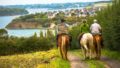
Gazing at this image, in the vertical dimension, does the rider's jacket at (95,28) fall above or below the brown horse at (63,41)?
above

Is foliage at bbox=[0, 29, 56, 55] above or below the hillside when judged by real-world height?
above

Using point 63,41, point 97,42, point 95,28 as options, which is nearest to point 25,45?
point 63,41

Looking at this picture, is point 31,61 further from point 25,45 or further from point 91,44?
point 25,45

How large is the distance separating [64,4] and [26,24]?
1827 cm

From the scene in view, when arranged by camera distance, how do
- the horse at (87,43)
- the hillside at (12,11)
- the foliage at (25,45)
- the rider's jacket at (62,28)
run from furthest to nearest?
the hillside at (12,11) < the foliage at (25,45) < the rider's jacket at (62,28) < the horse at (87,43)

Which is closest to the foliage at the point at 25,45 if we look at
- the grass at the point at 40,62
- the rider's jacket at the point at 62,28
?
the grass at the point at 40,62

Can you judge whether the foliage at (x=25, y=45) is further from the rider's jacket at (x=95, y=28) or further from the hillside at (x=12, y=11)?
the hillside at (x=12, y=11)

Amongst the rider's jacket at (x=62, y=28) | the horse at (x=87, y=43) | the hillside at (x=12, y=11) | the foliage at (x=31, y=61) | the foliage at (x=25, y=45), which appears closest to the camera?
the horse at (x=87, y=43)

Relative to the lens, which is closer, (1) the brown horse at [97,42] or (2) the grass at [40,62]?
(2) the grass at [40,62]

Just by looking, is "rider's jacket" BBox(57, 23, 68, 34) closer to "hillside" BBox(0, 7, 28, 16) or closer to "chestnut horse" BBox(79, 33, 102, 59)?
"chestnut horse" BBox(79, 33, 102, 59)

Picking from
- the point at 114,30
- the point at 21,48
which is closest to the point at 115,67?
the point at 114,30

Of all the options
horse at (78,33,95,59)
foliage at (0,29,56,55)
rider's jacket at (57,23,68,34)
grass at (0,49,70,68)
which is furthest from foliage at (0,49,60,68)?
foliage at (0,29,56,55)

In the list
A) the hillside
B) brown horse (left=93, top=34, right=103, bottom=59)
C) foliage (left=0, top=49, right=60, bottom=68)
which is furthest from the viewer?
the hillside

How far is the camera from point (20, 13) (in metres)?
175
